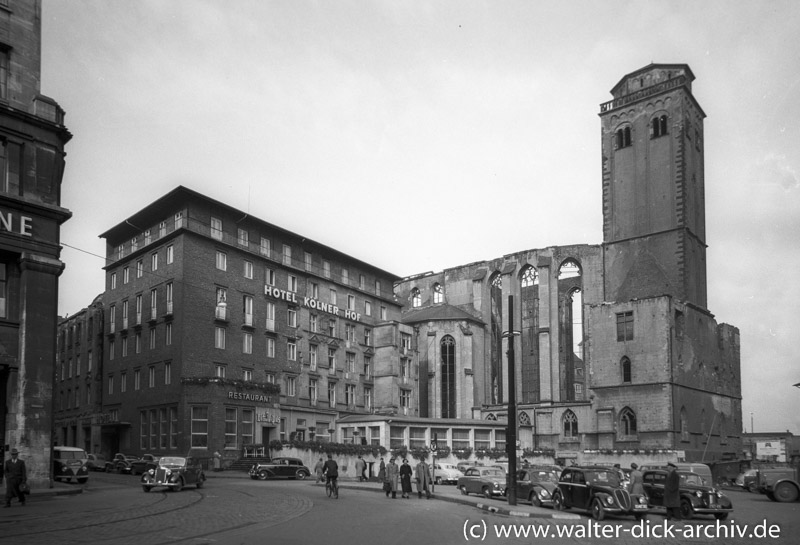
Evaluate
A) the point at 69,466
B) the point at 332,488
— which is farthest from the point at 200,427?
the point at 332,488

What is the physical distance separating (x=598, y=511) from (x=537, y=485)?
564 centimetres

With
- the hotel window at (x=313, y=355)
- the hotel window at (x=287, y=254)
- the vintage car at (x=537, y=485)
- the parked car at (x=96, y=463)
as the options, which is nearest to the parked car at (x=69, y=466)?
the parked car at (x=96, y=463)

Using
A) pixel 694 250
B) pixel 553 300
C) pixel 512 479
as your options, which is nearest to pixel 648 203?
pixel 694 250

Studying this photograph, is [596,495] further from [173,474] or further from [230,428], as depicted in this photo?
[230,428]

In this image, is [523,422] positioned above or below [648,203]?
below

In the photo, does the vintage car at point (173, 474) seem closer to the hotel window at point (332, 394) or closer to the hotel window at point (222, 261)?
the hotel window at point (222, 261)

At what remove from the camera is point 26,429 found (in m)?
29.4

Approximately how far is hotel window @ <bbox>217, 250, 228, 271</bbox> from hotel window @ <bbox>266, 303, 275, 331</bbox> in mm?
5066

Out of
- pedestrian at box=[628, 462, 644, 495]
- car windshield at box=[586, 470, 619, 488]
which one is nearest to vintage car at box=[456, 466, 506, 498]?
car windshield at box=[586, 470, 619, 488]

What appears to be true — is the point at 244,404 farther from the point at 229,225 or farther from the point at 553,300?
the point at 553,300

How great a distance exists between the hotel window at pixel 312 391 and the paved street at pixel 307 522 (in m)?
31.5

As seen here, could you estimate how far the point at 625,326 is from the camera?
216ft

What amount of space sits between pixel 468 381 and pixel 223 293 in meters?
28.6

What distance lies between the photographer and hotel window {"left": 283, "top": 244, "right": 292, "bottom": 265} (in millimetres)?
63188
